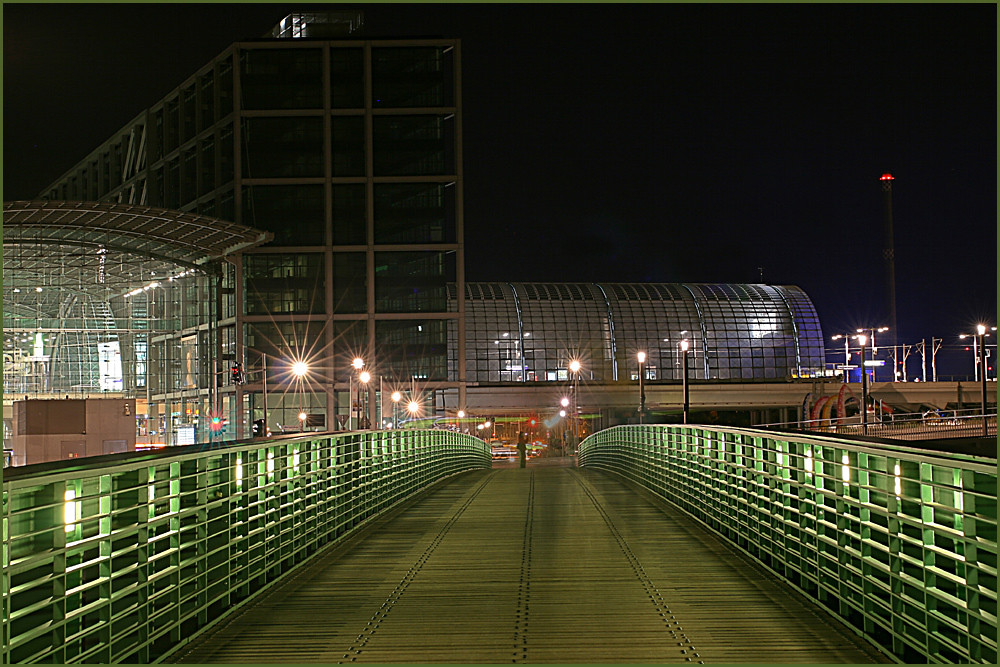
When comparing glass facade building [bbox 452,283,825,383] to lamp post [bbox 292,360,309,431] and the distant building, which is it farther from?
lamp post [bbox 292,360,309,431]

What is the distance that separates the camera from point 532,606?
9.61 meters

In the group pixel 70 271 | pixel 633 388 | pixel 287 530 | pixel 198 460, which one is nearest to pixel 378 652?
pixel 198 460

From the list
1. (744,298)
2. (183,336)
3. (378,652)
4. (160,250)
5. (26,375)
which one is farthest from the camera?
(744,298)

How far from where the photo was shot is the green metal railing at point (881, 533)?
617 centimetres

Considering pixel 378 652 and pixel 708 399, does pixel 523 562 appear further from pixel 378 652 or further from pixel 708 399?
pixel 708 399

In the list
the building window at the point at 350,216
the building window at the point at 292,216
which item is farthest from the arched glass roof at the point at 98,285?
the building window at the point at 350,216

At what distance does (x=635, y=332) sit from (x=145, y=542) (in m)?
93.3

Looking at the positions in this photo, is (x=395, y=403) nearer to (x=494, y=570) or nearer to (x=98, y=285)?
(x=98, y=285)

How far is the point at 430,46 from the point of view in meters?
79.2

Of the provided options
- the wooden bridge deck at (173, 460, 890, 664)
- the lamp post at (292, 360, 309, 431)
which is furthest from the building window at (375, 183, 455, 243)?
the wooden bridge deck at (173, 460, 890, 664)

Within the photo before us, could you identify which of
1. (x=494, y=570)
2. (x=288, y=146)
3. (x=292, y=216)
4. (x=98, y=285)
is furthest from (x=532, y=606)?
(x=288, y=146)

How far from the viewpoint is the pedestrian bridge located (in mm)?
6316

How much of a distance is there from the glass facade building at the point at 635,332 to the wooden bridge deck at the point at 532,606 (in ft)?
266

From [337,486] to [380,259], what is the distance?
64.6 meters
